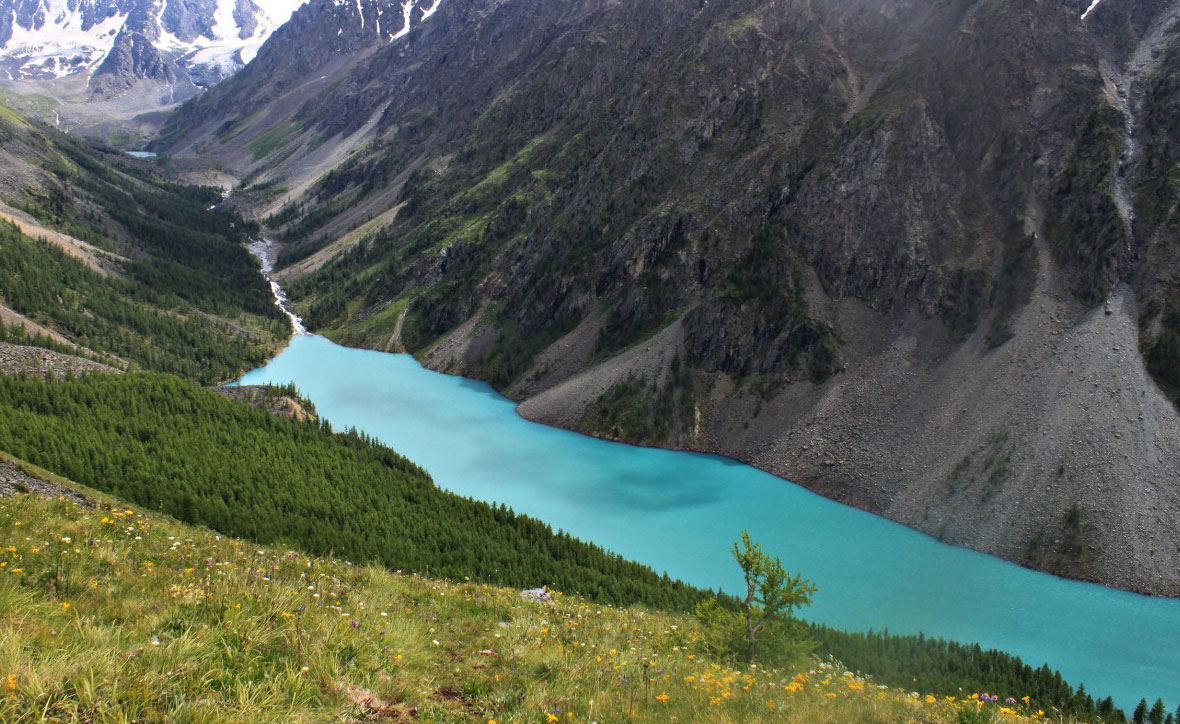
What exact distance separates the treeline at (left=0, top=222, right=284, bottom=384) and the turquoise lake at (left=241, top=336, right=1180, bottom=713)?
32.3 metres

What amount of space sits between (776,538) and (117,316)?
113 meters

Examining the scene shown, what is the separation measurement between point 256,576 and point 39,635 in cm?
540

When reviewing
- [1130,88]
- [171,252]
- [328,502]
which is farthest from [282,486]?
[171,252]

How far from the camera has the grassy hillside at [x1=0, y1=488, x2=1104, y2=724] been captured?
622 centimetres

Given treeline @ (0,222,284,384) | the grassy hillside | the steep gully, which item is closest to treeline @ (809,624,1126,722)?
the grassy hillside

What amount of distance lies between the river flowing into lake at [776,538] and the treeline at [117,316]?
1312 inches

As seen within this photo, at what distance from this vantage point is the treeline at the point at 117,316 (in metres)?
96.3

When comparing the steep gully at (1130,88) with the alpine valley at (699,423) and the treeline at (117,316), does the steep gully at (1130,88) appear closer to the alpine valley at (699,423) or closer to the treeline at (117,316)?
the alpine valley at (699,423)

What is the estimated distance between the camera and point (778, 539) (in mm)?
55219

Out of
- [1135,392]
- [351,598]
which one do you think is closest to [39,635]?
[351,598]

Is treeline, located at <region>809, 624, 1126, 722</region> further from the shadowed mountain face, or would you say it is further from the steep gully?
the steep gully

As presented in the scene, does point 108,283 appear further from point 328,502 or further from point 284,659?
point 284,659

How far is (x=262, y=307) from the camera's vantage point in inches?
6014

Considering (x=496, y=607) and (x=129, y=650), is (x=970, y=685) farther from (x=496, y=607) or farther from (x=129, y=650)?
(x=129, y=650)
